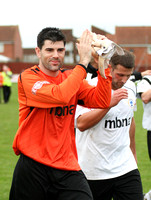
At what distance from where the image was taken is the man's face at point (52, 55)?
3242 mm

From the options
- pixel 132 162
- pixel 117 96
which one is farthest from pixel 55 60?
pixel 132 162

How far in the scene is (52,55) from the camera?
127 inches

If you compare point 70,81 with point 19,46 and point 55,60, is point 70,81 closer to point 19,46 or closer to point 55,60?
point 55,60

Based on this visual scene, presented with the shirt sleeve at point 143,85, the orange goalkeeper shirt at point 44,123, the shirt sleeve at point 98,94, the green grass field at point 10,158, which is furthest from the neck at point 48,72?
the green grass field at point 10,158

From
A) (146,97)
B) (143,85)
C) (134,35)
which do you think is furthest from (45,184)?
(134,35)

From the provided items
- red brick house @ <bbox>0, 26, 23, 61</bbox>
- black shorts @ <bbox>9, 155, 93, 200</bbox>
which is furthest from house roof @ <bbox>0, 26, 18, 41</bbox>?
black shorts @ <bbox>9, 155, 93, 200</bbox>

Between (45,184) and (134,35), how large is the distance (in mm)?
64498

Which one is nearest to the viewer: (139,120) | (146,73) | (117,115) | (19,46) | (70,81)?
(70,81)

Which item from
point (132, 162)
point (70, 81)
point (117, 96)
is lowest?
point (132, 162)

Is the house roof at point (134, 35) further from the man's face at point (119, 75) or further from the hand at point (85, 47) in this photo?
the hand at point (85, 47)

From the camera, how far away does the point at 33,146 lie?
327 centimetres

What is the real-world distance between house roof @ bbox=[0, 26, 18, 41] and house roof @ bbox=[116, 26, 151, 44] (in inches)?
884

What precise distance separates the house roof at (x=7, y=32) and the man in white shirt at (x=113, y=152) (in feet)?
243

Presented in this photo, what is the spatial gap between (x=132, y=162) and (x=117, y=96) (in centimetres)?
86
